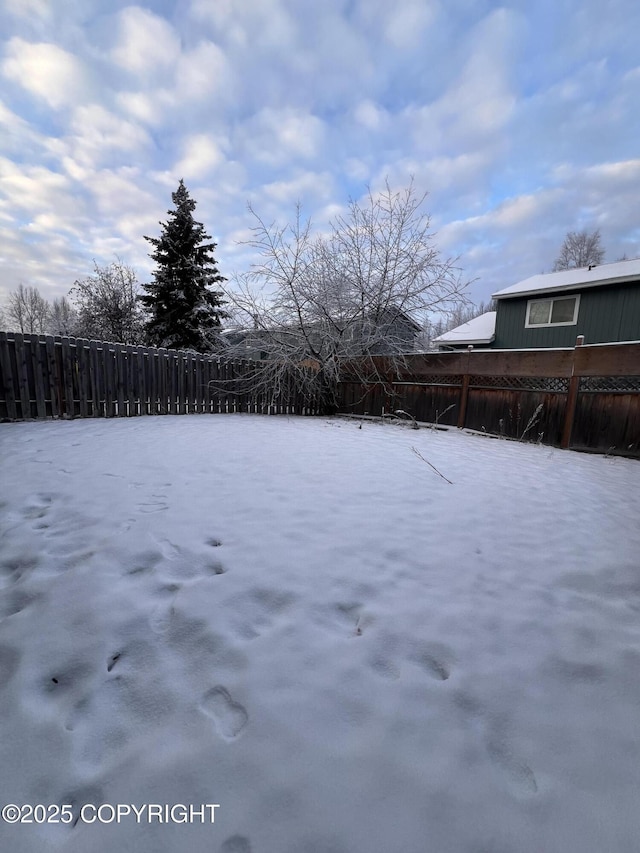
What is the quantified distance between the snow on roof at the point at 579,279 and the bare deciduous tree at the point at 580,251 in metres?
15.3

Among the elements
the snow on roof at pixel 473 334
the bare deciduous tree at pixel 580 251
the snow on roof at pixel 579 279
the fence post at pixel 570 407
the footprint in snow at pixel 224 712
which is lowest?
the footprint in snow at pixel 224 712

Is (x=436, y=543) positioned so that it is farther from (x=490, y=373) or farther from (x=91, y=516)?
(x=490, y=373)

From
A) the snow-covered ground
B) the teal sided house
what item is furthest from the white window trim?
the snow-covered ground

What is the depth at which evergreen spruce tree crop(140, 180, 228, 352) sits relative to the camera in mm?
13719

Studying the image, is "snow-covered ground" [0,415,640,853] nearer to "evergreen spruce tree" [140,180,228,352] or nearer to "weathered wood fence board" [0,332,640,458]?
"weathered wood fence board" [0,332,640,458]

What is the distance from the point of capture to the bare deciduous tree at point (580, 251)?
23.9 meters

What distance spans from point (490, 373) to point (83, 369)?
23.0 ft

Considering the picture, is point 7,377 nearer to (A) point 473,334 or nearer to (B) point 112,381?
(B) point 112,381

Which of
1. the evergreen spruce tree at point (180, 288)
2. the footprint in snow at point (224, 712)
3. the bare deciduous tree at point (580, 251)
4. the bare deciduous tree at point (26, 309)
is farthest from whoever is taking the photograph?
the bare deciduous tree at point (26, 309)

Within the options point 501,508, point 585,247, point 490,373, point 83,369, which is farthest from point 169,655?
point 585,247

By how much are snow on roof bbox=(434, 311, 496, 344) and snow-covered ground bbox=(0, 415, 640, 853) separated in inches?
432

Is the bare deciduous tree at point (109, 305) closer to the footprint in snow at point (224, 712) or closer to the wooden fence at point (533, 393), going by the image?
the wooden fence at point (533, 393)

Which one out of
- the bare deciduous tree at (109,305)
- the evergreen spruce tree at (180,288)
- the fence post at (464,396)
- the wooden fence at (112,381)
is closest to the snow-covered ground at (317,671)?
the wooden fence at (112,381)

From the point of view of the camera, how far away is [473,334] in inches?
520
